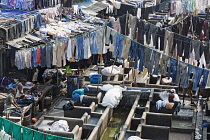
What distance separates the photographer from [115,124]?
59.1 ft

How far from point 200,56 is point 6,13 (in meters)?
12.5

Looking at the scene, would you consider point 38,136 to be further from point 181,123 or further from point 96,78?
point 96,78

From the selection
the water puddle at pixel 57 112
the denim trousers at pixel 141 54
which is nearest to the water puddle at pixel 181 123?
the denim trousers at pixel 141 54

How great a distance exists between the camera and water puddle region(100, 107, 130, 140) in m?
16.9

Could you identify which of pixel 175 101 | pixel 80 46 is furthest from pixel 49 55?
pixel 175 101

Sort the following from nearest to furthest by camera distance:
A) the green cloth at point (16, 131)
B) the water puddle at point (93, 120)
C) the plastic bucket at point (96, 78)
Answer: the green cloth at point (16, 131) → the water puddle at point (93, 120) → the plastic bucket at point (96, 78)

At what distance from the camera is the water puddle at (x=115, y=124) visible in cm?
1691

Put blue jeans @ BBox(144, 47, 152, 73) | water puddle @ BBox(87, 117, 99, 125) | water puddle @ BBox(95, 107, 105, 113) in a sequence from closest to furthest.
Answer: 1. water puddle @ BBox(87, 117, 99, 125)
2. water puddle @ BBox(95, 107, 105, 113)
3. blue jeans @ BBox(144, 47, 152, 73)

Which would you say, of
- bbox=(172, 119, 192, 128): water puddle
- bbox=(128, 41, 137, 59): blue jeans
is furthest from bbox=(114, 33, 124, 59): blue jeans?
bbox=(172, 119, 192, 128): water puddle

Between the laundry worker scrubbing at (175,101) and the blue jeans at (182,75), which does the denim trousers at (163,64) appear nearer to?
the blue jeans at (182,75)

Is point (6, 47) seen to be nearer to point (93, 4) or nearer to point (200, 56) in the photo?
point (200, 56)

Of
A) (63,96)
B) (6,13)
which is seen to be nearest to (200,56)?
(63,96)

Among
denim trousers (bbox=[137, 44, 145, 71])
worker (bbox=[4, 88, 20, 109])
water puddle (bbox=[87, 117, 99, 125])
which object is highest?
denim trousers (bbox=[137, 44, 145, 71])

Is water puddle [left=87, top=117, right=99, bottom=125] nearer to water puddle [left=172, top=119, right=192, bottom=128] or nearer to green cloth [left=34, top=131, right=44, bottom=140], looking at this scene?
water puddle [left=172, top=119, right=192, bottom=128]
